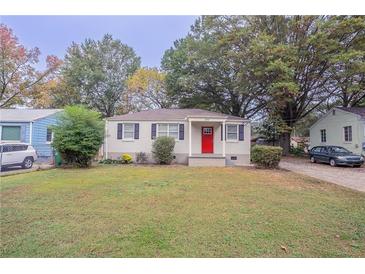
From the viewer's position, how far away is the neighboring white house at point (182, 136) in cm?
1480

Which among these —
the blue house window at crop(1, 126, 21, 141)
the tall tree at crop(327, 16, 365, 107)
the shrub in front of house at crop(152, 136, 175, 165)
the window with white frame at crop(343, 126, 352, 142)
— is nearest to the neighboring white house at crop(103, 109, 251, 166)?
the shrub in front of house at crop(152, 136, 175, 165)

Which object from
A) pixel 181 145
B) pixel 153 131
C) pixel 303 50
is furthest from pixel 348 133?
pixel 153 131

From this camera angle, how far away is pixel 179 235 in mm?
3566

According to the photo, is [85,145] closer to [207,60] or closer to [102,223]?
[102,223]

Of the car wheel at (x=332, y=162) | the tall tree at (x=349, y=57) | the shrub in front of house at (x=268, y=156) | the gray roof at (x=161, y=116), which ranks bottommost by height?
the car wheel at (x=332, y=162)

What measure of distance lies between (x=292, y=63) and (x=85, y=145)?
15684 millimetres

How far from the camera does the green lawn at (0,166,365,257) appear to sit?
10.4 feet

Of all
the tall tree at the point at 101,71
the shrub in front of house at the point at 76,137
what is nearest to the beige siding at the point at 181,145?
Result: the shrub in front of house at the point at 76,137

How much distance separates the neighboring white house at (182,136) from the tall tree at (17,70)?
14971mm

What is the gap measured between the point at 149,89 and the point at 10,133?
15725 millimetres

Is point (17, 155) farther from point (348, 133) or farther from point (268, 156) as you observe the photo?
point (348, 133)

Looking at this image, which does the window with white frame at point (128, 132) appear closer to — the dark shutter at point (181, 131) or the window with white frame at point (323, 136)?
the dark shutter at point (181, 131)

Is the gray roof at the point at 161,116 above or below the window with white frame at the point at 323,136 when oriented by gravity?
above

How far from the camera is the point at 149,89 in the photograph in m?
28.0
